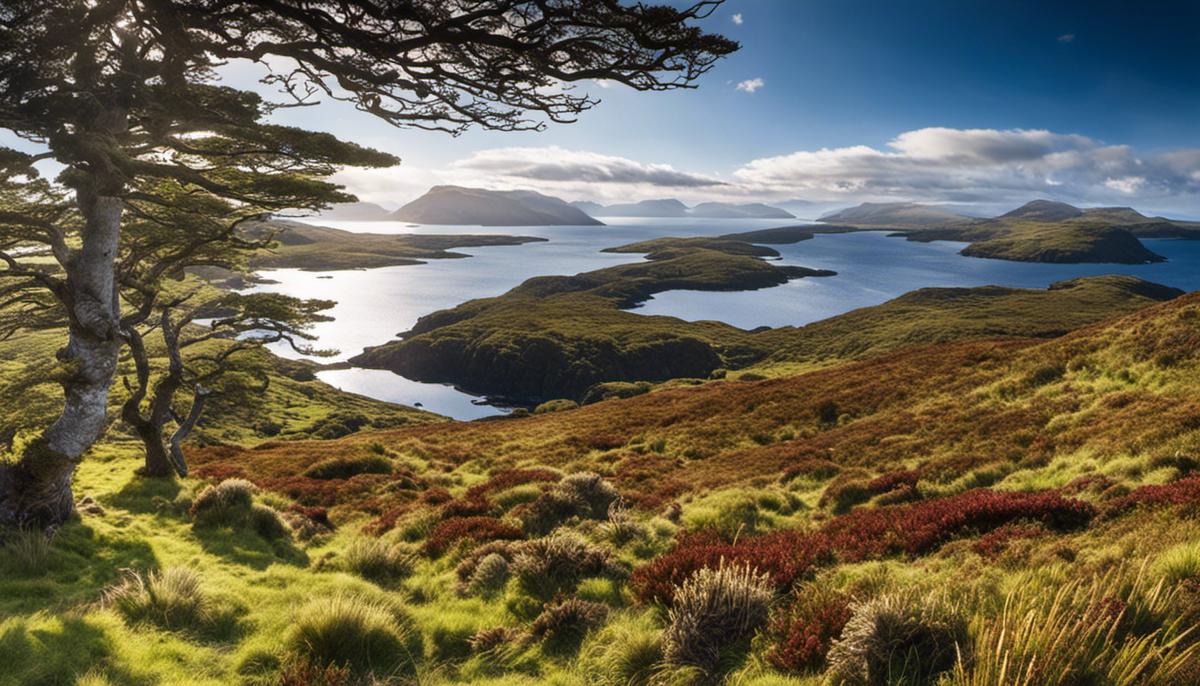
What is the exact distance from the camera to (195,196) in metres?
13.1

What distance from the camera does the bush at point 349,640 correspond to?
5.91 metres

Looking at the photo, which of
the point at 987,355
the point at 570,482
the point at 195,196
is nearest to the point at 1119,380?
the point at 987,355

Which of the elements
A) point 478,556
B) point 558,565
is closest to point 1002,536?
point 558,565

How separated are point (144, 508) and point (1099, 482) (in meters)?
21.1

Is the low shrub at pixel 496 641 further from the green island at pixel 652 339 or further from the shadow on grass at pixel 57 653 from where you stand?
the green island at pixel 652 339

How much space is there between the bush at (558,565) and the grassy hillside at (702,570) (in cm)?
4

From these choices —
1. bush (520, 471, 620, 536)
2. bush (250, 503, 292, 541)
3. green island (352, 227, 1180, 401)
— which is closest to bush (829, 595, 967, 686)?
bush (520, 471, 620, 536)

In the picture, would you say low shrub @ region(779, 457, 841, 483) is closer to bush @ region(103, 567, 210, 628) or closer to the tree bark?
bush @ region(103, 567, 210, 628)

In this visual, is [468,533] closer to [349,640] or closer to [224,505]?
[349,640]

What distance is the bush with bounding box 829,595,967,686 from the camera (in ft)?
14.3

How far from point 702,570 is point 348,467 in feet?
66.8

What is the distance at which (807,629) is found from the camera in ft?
16.6

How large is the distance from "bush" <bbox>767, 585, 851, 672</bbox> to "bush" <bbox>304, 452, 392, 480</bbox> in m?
20.1

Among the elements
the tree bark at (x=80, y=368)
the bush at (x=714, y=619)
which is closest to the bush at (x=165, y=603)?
the tree bark at (x=80, y=368)
